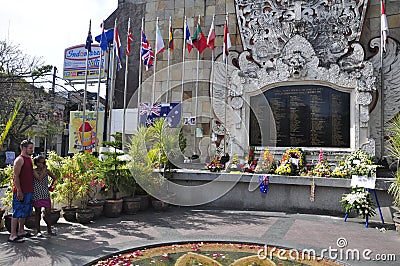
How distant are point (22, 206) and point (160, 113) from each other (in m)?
8.88

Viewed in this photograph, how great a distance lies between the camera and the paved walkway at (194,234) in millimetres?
5910

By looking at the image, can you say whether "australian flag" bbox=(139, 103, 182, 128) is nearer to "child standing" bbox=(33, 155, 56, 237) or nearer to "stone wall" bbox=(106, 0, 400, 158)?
"stone wall" bbox=(106, 0, 400, 158)

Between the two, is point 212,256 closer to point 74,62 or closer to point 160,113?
point 160,113

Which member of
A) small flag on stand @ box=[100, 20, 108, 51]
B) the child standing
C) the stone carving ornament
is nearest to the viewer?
the child standing

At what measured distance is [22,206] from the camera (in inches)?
262

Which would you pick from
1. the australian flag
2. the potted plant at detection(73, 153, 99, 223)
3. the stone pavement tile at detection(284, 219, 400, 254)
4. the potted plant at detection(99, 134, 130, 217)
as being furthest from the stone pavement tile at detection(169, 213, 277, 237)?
the australian flag

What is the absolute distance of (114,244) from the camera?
21.2 ft

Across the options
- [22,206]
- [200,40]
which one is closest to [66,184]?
[22,206]

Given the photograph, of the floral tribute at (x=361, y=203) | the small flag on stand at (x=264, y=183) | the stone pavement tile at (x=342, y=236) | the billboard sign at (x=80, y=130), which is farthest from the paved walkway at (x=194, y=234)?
the billboard sign at (x=80, y=130)

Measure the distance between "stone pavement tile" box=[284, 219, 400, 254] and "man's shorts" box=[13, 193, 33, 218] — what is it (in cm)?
507

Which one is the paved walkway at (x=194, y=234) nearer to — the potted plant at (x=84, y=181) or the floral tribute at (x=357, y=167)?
the potted plant at (x=84, y=181)

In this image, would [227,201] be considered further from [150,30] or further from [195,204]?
[150,30]

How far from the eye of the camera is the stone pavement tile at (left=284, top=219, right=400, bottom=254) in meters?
6.67

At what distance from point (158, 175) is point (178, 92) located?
6071 millimetres
